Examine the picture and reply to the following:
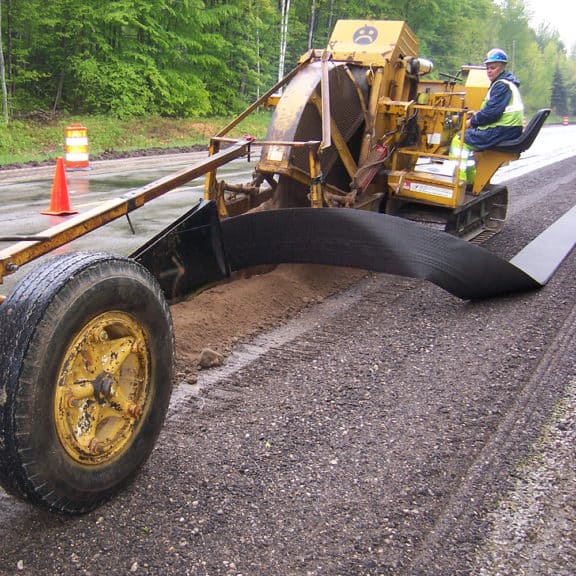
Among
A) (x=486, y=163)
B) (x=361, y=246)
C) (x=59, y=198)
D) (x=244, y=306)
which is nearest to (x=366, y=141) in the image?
(x=361, y=246)

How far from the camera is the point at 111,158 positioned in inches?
660

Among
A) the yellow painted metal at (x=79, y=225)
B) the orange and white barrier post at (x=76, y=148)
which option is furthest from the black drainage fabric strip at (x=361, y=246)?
the orange and white barrier post at (x=76, y=148)

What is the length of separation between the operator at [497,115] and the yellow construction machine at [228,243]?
149mm

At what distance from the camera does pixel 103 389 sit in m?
2.56

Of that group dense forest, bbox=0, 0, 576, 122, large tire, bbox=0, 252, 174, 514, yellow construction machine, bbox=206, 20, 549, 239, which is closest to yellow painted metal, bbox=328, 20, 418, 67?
yellow construction machine, bbox=206, 20, 549, 239

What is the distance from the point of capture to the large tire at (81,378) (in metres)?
2.24

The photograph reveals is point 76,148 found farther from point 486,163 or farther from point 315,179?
point 315,179

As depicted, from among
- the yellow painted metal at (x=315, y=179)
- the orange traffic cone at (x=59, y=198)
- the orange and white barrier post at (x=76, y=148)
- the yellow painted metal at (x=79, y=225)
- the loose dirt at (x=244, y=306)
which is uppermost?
the yellow painted metal at (x=79, y=225)

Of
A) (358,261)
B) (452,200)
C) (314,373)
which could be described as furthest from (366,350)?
(452,200)

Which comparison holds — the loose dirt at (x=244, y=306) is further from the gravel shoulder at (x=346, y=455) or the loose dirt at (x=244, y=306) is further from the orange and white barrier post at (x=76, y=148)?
the orange and white barrier post at (x=76, y=148)

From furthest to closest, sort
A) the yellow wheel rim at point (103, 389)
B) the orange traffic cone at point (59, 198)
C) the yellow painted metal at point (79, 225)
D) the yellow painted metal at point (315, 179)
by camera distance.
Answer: the orange traffic cone at point (59, 198) < the yellow painted metal at point (315, 179) < the yellow painted metal at point (79, 225) < the yellow wheel rim at point (103, 389)

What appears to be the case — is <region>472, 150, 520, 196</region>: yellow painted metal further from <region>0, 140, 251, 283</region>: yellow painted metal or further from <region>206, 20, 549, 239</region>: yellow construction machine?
<region>0, 140, 251, 283</region>: yellow painted metal

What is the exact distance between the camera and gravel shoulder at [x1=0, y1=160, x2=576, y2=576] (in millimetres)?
2457

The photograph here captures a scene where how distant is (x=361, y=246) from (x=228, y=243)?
3.41 feet
